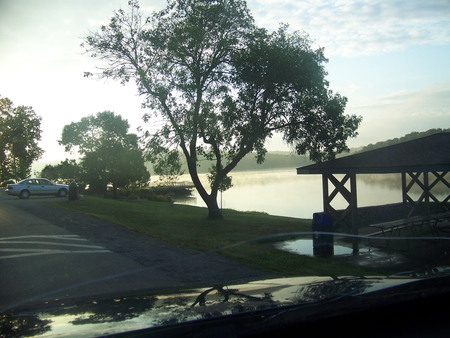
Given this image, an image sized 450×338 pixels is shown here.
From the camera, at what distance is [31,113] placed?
249 ft

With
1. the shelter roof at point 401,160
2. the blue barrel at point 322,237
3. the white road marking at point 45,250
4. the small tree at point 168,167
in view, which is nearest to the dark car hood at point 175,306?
the white road marking at point 45,250

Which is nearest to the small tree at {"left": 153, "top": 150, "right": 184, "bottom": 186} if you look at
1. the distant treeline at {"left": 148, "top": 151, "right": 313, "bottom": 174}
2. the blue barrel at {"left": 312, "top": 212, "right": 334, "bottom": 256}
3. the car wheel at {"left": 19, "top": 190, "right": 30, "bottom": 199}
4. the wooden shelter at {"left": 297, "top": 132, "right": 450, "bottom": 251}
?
the distant treeline at {"left": 148, "top": 151, "right": 313, "bottom": 174}

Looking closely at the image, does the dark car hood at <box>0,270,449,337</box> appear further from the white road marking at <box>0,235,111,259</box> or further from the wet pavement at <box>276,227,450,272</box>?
the white road marking at <box>0,235,111,259</box>

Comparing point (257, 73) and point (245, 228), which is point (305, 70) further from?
point (245, 228)

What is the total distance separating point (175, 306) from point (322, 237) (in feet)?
30.4

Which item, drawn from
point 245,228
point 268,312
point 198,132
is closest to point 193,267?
point 268,312

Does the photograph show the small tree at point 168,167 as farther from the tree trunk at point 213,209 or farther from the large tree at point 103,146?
the large tree at point 103,146

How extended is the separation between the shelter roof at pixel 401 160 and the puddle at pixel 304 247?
7.51ft

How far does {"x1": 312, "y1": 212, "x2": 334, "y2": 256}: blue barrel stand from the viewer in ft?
36.9

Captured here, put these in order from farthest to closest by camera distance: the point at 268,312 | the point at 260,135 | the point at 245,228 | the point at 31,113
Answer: the point at 31,113 < the point at 260,135 < the point at 245,228 < the point at 268,312

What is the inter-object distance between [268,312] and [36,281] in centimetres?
630

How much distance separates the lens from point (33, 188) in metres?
31.3


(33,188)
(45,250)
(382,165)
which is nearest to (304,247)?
(382,165)

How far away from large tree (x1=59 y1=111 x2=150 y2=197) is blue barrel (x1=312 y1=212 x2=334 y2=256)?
43.9 meters
